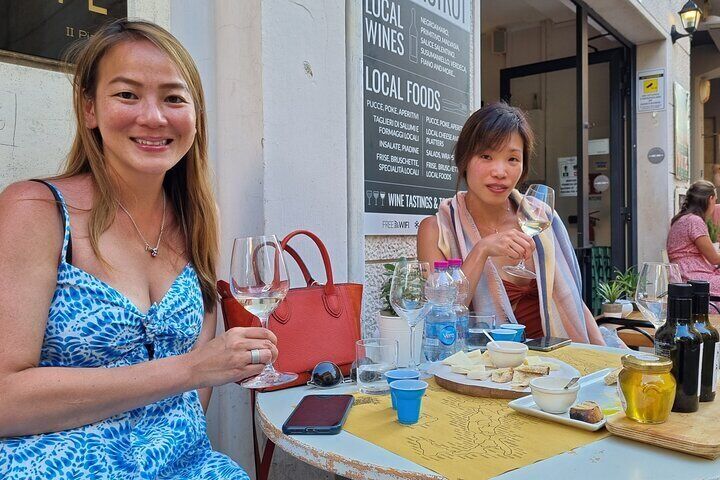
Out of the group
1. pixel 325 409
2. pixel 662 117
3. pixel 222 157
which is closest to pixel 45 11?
pixel 222 157

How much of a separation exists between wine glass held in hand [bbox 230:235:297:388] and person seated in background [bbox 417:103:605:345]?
1.03 metres

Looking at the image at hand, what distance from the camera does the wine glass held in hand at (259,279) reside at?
1.35 m

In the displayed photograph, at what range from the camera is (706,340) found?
1.24 metres

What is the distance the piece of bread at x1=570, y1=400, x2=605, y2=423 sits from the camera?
113 cm

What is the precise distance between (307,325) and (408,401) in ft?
1.64

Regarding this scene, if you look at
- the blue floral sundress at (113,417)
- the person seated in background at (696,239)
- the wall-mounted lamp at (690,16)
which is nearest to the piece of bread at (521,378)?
the blue floral sundress at (113,417)

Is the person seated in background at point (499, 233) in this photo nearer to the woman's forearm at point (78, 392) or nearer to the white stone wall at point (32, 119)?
the woman's forearm at point (78, 392)

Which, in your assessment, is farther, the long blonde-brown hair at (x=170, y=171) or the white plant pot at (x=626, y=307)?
the white plant pot at (x=626, y=307)

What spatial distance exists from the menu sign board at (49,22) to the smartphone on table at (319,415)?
1.36m

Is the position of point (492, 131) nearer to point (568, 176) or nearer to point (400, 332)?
point (400, 332)

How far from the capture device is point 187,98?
4.83ft

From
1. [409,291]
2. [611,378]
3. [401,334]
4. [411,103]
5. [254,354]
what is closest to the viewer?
[254,354]

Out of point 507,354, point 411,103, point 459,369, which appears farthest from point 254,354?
point 411,103

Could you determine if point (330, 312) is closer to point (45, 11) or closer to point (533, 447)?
point (533, 447)
